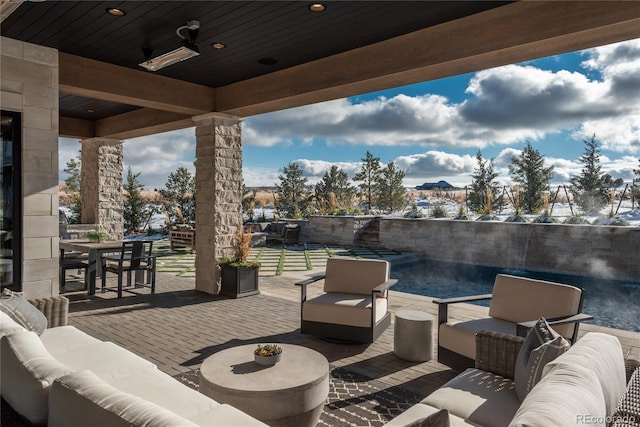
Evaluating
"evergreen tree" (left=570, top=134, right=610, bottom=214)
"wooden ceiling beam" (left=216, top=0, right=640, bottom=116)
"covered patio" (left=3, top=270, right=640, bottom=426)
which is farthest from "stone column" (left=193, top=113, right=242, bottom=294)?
"evergreen tree" (left=570, top=134, right=610, bottom=214)

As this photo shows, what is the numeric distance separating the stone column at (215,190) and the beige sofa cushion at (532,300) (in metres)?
4.32

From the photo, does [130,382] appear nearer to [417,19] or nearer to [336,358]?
[336,358]

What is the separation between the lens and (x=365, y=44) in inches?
182

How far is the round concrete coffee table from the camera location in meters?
2.37

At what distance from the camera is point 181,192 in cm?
1783

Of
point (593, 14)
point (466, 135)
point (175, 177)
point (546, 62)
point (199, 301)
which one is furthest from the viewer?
point (466, 135)

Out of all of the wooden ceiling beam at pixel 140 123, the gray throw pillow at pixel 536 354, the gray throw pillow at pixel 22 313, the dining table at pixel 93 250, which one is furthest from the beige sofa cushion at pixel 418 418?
the wooden ceiling beam at pixel 140 123

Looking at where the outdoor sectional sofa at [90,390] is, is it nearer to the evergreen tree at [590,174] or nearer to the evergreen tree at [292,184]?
the evergreen tree at [590,174]

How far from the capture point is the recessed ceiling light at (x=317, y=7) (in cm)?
363

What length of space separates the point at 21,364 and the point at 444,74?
428 cm

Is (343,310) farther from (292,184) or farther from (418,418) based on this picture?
(292,184)

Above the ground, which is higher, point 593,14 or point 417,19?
point 417,19

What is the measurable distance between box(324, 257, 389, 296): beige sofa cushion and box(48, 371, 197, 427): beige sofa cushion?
3173mm

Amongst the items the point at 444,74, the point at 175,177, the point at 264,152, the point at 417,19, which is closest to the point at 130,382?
the point at 417,19
